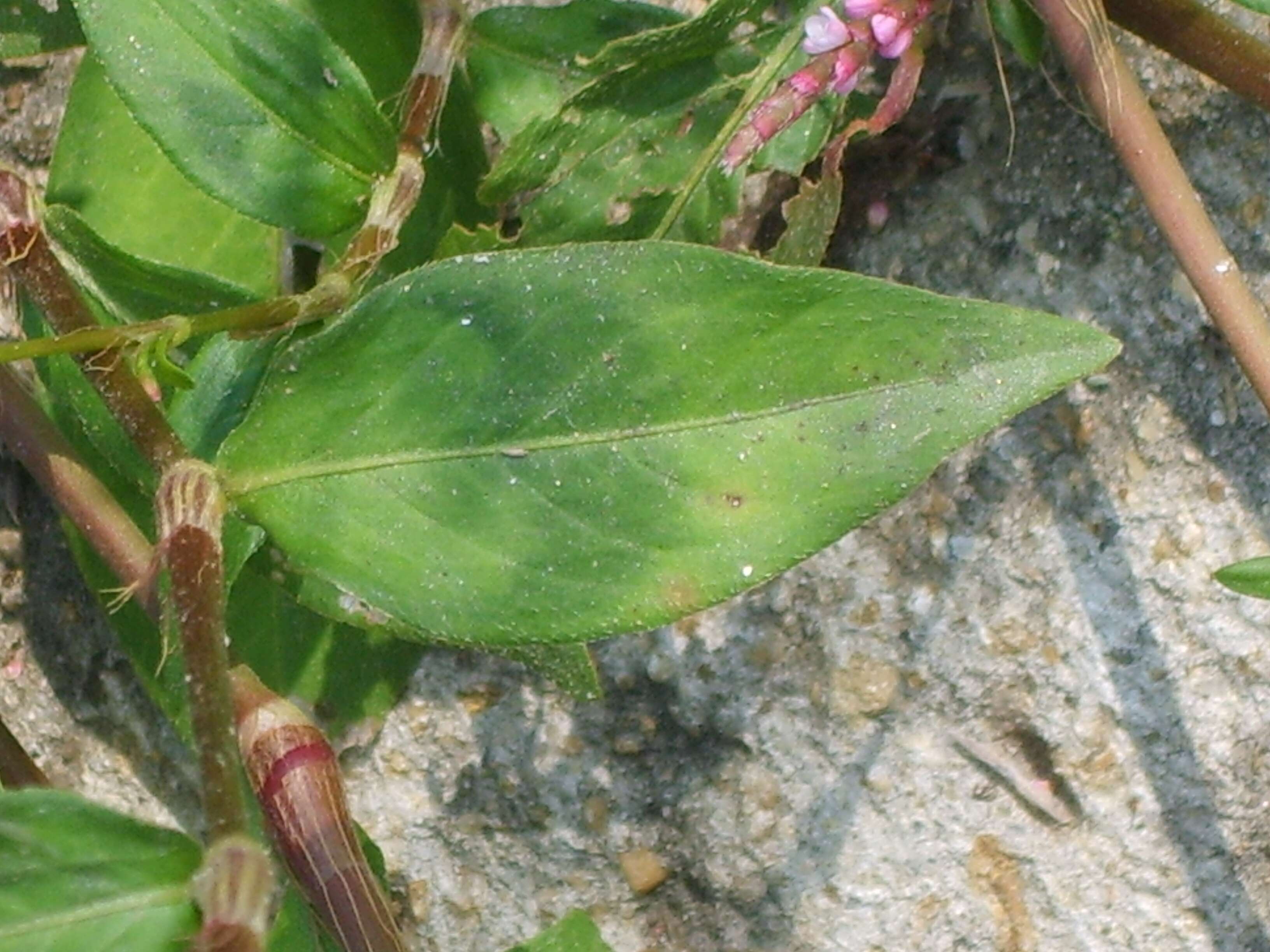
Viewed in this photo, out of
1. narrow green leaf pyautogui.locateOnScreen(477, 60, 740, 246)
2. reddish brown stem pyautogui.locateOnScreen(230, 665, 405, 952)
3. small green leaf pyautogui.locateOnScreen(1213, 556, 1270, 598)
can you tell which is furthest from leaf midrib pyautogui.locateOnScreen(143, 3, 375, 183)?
small green leaf pyautogui.locateOnScreen(1213, 556, 1270, 598)

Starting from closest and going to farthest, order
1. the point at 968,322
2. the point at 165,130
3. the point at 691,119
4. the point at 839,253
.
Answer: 1. the point at 968,322
2. the point at 165,130
3. the point at 691,119
4. the point at 839,253

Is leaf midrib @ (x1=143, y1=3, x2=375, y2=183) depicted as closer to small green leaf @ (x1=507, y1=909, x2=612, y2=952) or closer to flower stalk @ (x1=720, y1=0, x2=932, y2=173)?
flower stalk @ (x1=720, y1=0, x2=932, y2=173)

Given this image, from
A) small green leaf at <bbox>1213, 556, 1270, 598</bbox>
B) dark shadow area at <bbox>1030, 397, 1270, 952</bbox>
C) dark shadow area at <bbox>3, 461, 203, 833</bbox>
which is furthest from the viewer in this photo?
dark shadow area at <bbox>3, 461, 203, 833</bbox>

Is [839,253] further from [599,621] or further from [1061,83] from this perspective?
[599,621]

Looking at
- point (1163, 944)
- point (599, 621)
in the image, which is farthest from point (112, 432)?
point (1163, 944)

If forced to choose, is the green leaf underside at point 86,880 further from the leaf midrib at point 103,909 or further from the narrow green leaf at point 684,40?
the narrow green leaf at point 684,40
